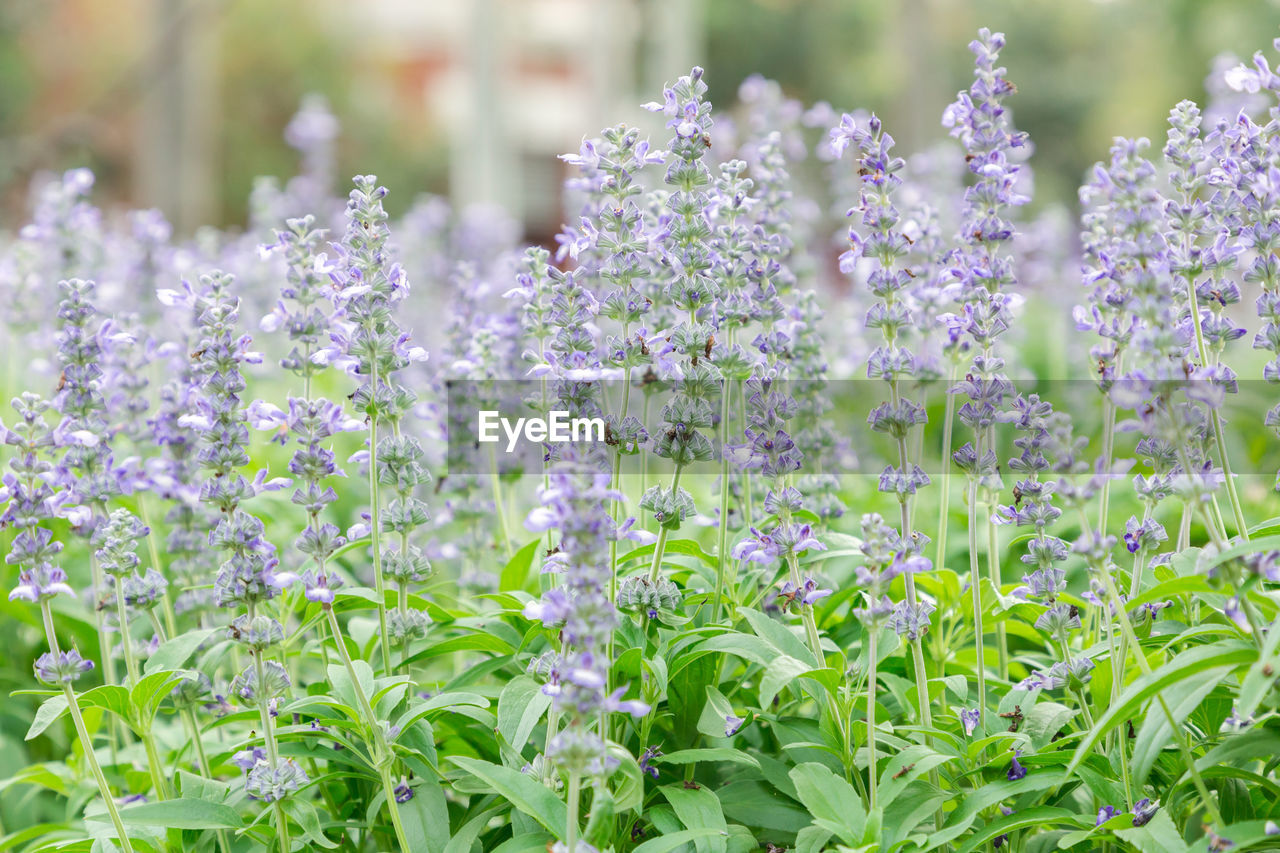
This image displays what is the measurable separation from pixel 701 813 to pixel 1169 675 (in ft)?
3.69

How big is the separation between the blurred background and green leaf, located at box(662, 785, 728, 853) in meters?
17.8

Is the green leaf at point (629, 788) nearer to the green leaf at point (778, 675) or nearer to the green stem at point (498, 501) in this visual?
the green leaf at point (778, 675)

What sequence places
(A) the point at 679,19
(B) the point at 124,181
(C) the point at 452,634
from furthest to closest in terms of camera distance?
1. (B) the point at 124,181
2. (A) the point at 679,19
3. (C) the point at 452,634

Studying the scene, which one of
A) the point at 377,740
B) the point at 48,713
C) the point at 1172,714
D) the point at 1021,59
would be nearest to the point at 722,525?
the point at 377,740

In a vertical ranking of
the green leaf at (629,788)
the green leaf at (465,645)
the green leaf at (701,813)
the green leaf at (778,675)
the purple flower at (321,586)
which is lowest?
the green leaf at (701,813)

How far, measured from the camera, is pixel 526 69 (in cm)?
4122

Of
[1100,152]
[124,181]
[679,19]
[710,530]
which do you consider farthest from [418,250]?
[1100,152]

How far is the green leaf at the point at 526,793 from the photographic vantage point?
2.54 m

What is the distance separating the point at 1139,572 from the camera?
2.91 m

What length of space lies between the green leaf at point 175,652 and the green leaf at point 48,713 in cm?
22

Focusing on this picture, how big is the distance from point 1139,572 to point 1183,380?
2.46ft

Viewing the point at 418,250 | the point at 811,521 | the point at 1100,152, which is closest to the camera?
the point at 811,521

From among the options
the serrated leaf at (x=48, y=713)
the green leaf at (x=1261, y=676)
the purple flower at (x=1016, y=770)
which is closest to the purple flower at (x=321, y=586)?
the serrated leaf at (x=48, y=713)

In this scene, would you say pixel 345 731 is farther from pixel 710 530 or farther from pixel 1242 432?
pixel 1242 432
